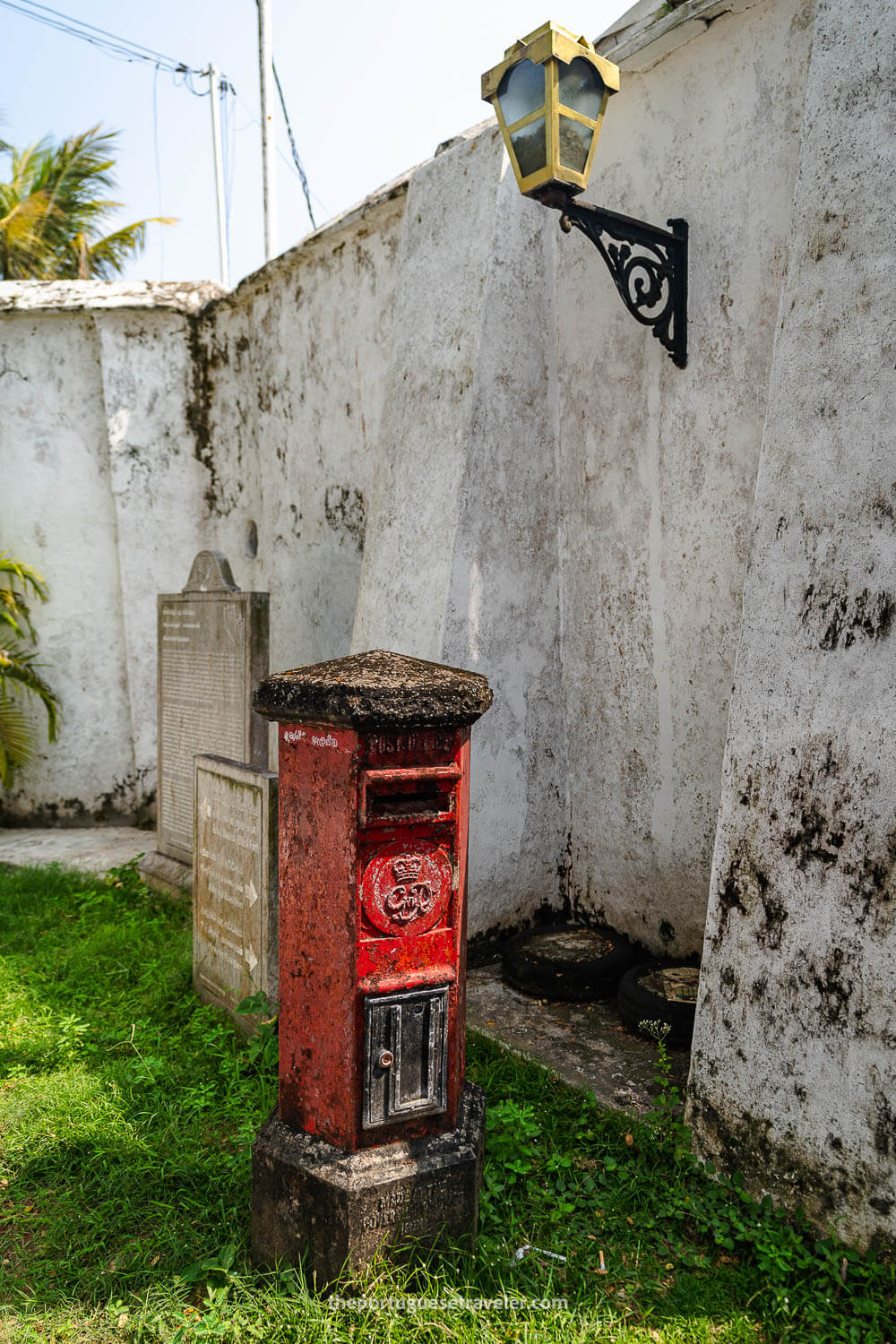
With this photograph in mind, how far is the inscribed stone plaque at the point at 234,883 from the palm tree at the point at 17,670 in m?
3.42

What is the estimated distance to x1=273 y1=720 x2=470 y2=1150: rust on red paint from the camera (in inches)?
88.4

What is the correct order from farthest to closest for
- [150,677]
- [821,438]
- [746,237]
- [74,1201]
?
[150,677] → [746,237] → [74,1201] → [821,438]

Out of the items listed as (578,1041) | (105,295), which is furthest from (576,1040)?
(105,295)

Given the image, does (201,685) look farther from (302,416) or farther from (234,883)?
(302,416)

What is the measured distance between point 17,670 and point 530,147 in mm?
5445

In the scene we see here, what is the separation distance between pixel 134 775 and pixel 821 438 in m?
6.16

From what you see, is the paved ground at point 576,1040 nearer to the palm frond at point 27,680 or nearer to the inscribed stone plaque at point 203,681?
the inscribed stone plaque at point 203,681

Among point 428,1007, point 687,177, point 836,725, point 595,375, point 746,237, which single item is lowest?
point 428,1007

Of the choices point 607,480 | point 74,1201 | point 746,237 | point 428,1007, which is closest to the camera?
point 428,1007

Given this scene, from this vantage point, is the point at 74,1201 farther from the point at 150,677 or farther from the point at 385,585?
the point at 150,677

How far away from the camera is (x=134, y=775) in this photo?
7.34m

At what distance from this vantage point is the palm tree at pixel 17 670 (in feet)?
22.6

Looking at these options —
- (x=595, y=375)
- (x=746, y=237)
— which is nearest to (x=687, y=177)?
(x=746, y=237)

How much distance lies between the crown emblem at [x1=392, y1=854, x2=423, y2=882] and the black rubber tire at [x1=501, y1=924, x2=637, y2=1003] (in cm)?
171
